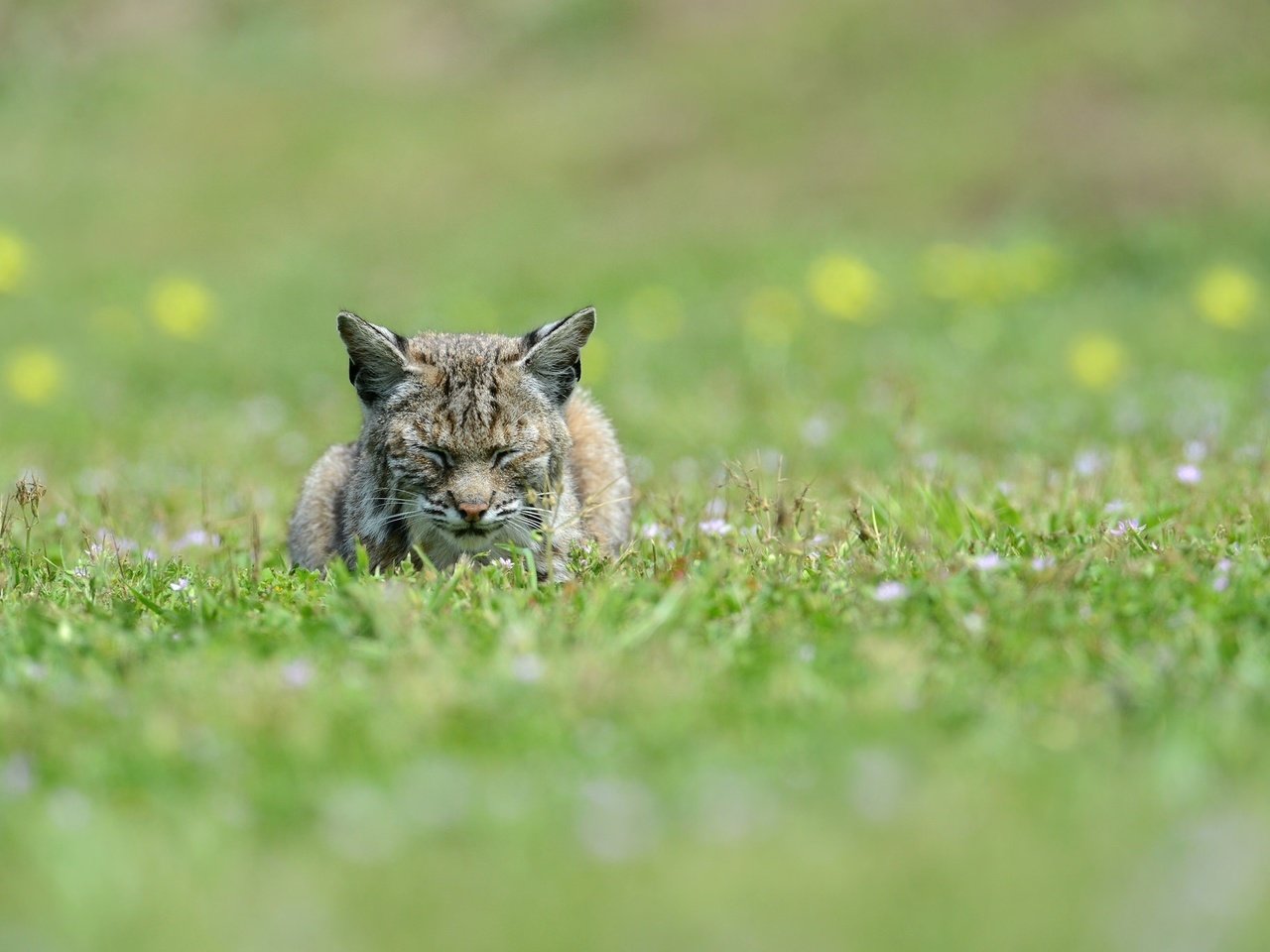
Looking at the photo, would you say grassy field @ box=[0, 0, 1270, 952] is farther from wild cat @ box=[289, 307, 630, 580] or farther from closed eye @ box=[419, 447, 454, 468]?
closed eye @ box=[419, 447, 454, 468]

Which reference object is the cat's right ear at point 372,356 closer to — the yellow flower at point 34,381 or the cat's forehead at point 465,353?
the cat's forehead at point 465,353

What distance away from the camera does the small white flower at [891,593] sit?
4820mm

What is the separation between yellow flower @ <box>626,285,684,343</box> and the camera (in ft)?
48.4

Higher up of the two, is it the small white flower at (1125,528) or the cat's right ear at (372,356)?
the cat's right ear at (372,356)

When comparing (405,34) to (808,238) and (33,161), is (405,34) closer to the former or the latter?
(33,161)

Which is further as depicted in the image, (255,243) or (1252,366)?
(255,243)

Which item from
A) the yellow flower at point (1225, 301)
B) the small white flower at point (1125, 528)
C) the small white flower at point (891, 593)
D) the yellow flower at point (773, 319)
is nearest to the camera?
the small white flower at point (891, 593)

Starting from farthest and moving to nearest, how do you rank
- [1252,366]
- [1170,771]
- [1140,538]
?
[1252,366] < [1140,538] < [1170,771]

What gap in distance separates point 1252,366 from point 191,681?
10618mm

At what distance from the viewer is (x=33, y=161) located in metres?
27.9

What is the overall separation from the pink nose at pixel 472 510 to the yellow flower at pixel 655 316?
8809 millimetres

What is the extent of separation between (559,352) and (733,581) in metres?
1.75

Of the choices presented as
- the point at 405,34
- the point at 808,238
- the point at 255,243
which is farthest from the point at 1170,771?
the point at 405,34

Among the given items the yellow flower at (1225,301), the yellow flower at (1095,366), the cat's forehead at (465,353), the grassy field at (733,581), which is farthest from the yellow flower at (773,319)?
the cat's forehead at (465,353)
